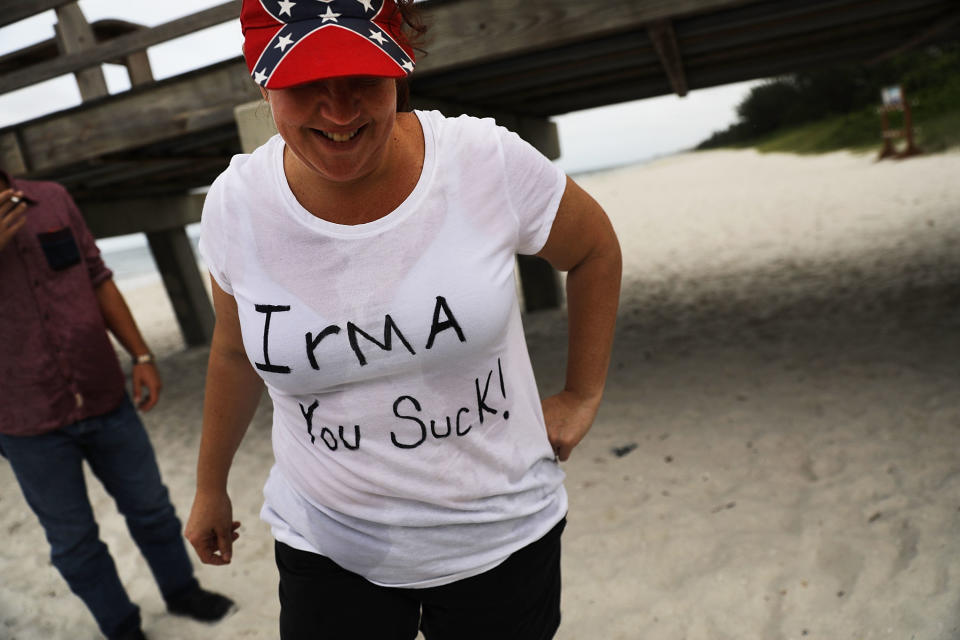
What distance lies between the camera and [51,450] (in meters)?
2.42

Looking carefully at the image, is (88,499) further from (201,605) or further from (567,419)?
(567,419)

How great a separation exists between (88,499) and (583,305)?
224 centimetres

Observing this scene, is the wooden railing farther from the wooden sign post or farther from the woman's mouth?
the wooden sign post

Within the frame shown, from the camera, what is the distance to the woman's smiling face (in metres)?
0.93

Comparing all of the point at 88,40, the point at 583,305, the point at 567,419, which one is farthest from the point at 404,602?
the point at 88,40

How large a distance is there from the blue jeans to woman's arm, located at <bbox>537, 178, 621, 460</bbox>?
6.50ft

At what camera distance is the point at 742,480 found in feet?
10.9

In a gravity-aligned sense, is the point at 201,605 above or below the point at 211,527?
below

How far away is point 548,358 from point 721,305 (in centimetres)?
209

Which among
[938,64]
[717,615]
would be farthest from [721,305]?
[938,64]

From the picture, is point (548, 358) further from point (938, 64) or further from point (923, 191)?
point (938, 64)

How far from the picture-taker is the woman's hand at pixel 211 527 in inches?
54.5

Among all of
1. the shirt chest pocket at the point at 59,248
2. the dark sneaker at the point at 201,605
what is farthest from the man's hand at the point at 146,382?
the dark sneaker at the point at 201,605

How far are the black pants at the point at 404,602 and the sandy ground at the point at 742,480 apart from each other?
4.89ft
